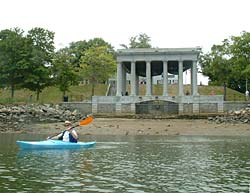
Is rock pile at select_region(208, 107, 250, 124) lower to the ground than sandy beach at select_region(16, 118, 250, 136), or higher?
higher

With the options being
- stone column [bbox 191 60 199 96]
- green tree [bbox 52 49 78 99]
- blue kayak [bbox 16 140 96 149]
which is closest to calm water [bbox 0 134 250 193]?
blue kayak [bbox 16 140 96 149]

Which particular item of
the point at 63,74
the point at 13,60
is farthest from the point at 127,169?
the point at 13,60

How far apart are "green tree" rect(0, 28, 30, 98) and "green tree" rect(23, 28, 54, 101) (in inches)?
45.2

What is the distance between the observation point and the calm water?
570 inches

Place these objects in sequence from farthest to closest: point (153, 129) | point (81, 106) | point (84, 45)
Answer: point (84, 45) → point (81, 106) → point (153, 129)

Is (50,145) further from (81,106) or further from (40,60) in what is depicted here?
(40,60)

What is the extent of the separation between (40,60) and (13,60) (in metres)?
4.01

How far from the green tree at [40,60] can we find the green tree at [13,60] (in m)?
1.15

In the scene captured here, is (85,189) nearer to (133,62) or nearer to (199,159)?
(199,159)

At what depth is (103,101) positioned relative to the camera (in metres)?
59.3

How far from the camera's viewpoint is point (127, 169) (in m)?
18.2

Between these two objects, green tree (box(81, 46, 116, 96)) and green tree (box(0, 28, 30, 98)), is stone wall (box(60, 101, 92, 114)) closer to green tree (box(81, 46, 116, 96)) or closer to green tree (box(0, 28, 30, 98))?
green tree (box(0, 28, 30, 98))

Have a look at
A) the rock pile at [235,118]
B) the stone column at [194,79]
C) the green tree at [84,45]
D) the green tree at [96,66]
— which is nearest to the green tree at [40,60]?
the green tree at [96,66]

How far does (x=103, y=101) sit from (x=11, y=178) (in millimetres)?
43521
